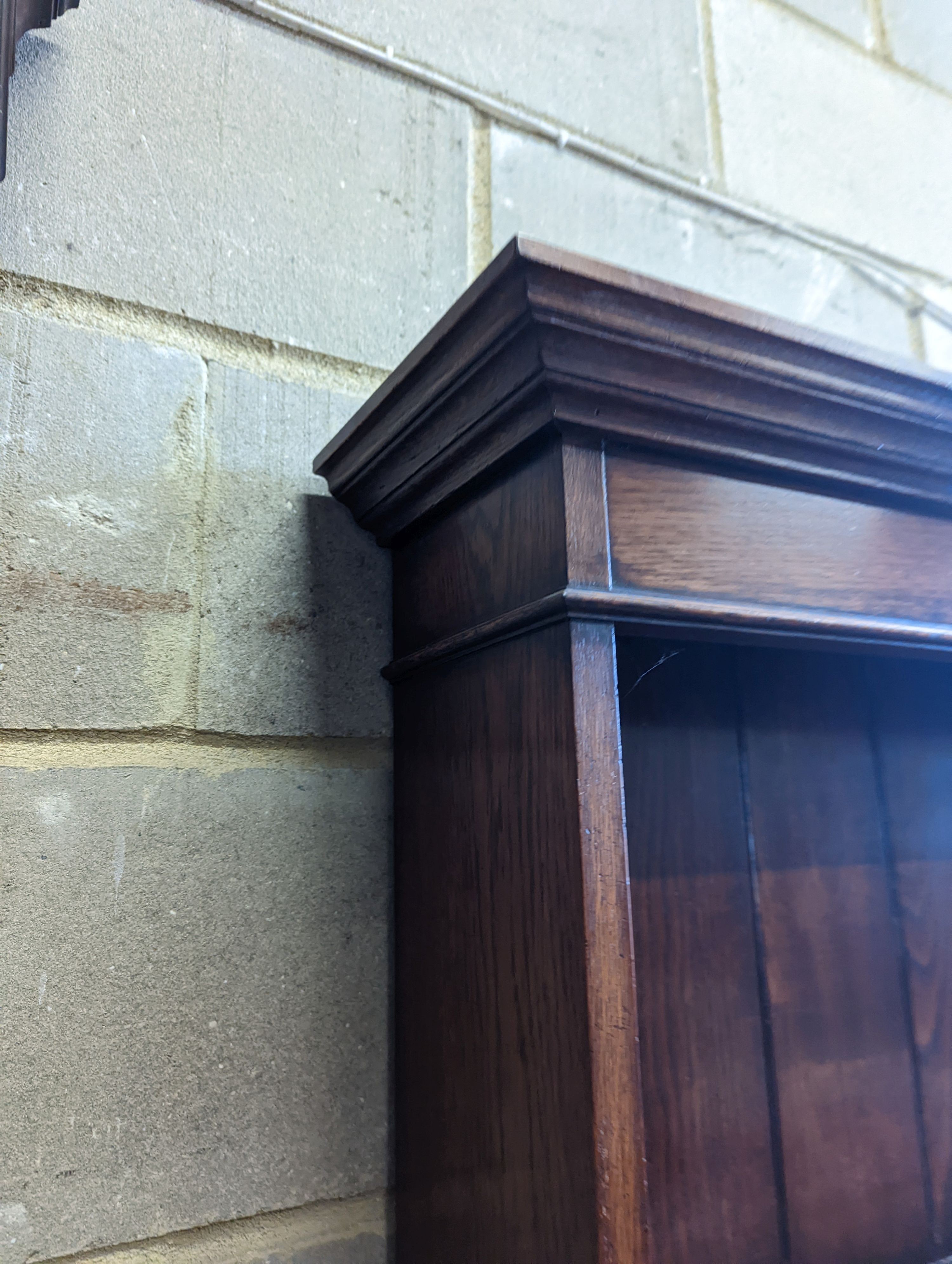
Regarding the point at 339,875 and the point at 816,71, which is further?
the point at 816,71

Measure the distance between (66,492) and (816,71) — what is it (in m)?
1.22

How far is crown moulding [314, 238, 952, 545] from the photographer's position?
0.54 metres

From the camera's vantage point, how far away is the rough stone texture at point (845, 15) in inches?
50.5

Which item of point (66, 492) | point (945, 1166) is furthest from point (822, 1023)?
point (66, 492)

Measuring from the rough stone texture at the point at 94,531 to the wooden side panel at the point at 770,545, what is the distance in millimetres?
378

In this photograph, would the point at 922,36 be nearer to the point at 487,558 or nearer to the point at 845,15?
the point at 845,15

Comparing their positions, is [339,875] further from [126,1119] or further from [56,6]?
[56,6]

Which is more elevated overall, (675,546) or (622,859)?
(675,546)

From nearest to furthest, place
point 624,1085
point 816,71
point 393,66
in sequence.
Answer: point 624,1085 → point 393,66 → point 816,71

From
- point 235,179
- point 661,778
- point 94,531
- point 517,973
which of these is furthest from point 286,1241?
point 235,179

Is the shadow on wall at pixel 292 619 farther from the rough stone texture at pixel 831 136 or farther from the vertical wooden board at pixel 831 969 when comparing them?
the rough stone texture at pixel 831 136

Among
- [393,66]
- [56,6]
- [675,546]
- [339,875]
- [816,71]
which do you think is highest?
[816,71]

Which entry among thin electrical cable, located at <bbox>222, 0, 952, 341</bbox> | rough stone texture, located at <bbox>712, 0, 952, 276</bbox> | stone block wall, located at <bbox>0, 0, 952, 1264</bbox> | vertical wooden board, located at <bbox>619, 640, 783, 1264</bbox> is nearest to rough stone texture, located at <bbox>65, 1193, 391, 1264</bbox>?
stone block wall, located at <bbox>0, 0, 952, 1264</bbox>

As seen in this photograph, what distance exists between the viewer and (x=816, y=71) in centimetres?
126
